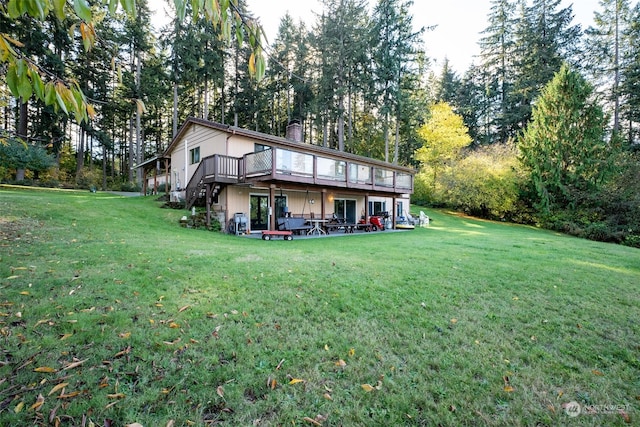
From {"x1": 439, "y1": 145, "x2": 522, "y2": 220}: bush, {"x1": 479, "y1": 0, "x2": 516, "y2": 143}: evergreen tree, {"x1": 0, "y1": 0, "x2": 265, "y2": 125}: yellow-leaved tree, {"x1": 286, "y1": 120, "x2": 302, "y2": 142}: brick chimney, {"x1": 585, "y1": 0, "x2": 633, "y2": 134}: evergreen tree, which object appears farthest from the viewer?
{"x1": 479, "y1": 0, "x2": 516, "y2": 143}: evergreen tree

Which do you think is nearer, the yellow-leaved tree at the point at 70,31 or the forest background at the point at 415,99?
the yellow-leaved tree at the point at 70,31

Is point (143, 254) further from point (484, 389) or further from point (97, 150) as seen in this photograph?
point (97, 150)

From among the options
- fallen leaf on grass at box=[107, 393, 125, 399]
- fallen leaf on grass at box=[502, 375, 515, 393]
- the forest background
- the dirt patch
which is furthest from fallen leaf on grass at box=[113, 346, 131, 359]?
the forest background

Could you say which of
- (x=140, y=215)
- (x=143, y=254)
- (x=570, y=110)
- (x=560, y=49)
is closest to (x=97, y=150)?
(x=140, y=215)

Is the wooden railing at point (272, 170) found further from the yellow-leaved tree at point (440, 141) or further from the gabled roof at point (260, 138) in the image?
the yellow-leaved tree at point (440, 141)

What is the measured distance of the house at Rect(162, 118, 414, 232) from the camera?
13.4 meters

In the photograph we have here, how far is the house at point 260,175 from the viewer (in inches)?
528

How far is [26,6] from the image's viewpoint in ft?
3.80

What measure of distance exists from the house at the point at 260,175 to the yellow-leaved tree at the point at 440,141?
10.5 m

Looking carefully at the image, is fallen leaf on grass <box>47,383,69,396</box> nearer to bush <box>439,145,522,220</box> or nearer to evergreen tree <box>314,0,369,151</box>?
evergreen tree <box>314,0,369,151</box>

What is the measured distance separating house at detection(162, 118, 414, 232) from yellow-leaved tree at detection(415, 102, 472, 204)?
1047cm

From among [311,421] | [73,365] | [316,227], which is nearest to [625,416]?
[311,421]

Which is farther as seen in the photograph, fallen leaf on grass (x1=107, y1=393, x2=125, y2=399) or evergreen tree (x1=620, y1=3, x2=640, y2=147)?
evergreen tree (x1=620, y1=3, x2=640, y2=147)

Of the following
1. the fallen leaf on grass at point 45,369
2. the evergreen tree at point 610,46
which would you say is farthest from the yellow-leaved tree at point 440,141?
the fallen leaf on grass at point 45,369
